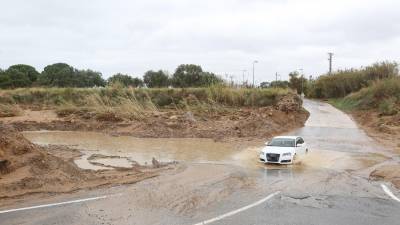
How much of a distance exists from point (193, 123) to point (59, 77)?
55.0m

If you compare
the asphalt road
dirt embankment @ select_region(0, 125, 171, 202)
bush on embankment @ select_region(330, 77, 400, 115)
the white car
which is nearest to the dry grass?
dirt embankment @ select_region(0, 125, 171, 202)

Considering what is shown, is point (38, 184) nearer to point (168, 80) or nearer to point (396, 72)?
point (396, 72)

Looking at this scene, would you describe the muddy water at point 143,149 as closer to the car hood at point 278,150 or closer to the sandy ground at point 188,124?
the car hood at point 278,150

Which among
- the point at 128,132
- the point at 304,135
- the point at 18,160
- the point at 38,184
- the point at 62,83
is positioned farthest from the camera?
the point at 62,83

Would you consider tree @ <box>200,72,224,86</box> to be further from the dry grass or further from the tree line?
the dry grass

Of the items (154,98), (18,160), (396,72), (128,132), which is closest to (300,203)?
(18,160)

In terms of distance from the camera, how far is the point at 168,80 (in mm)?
81312

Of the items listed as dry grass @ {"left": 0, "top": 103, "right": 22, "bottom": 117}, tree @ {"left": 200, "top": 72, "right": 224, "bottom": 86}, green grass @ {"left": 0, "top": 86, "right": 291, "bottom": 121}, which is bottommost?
dry grass @ {"left": 0, "top": 103, "right": 22, "bottom": 117}

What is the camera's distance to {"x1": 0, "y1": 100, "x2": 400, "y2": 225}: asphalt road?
12789 millimetres

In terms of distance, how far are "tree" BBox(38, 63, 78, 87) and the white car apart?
6636cm

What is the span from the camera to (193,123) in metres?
39.0

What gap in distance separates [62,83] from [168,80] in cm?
1948

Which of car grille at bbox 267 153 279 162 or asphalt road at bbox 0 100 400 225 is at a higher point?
car grille at bbox 267 153 279 162

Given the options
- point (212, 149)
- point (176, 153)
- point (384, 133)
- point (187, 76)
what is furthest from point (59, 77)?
point (176, 153)
